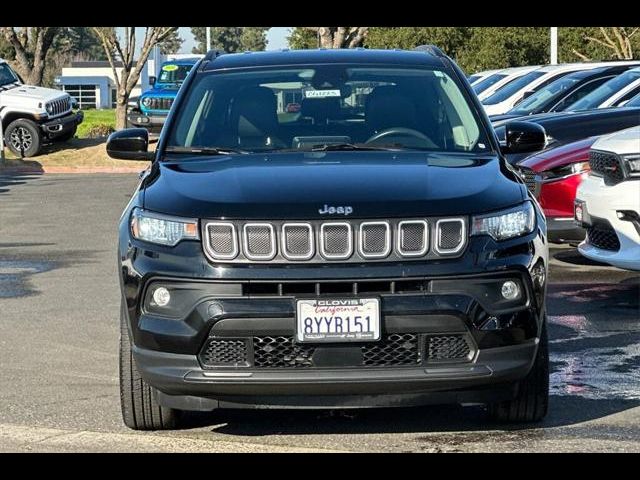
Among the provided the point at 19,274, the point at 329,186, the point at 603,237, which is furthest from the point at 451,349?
the point at 19,274

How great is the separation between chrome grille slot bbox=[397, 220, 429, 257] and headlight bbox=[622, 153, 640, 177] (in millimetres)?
4055

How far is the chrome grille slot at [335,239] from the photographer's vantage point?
5.71 meters

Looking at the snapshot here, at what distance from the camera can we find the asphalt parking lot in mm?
6078

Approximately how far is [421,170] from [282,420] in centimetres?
135

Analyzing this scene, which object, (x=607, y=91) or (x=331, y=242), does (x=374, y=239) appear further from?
(x=607, y=91)

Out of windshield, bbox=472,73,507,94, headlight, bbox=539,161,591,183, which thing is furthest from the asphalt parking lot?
windshield, bbox=472,73,507,94

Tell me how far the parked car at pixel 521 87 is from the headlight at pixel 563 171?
9788 millimetres

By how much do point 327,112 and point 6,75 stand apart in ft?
72.2

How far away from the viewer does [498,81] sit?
25.5 meters

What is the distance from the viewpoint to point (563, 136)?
13352 millimetres

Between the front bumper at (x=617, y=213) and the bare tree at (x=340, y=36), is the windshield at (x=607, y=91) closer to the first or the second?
the front bumper at (x=617, y=213)
